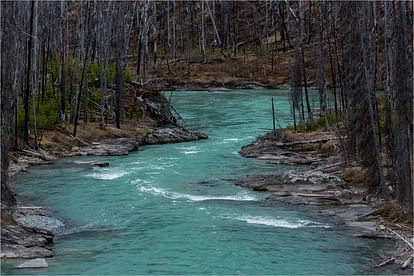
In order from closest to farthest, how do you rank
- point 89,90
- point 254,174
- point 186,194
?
1. point 186,194
2. point 254,174
3. point 89,90

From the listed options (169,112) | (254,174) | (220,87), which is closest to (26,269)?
(254,174)

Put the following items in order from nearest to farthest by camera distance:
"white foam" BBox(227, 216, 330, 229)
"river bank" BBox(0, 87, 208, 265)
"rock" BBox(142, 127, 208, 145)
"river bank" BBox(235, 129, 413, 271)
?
"river bank" BBox(0, 87, 208, 265) < "river bank" BBox(235, 129, 413, 271) < "white foam" BBox(227, 216, 330, 229) < "rock" BBox(142, 127, 208, 145)

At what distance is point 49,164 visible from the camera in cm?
2570

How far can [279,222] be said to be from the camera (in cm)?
1658

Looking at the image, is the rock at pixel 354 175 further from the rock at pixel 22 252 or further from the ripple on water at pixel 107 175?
the rock at pixel 22 252

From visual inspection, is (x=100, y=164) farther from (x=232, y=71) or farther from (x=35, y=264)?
(x=232, y=71)

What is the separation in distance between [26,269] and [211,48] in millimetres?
67543

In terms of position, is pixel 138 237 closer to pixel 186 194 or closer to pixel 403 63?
pixel 186 194

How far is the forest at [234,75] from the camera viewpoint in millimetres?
14883

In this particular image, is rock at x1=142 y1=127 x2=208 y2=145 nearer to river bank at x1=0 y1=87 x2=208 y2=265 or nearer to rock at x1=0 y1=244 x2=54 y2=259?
river bank at x1=0 y1=87 x2=208 y2=265

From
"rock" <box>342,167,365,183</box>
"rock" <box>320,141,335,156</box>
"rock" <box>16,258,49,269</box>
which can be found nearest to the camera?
"rock" <box>16,258,49,269</box>

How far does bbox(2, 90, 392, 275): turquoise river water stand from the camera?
13.1m

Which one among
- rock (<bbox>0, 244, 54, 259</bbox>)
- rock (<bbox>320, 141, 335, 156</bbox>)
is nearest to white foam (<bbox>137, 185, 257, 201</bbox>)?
rock (<bbox>0, 244, 54, 259</bbox>)

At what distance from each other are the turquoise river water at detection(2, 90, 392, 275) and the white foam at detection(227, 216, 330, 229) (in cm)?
2
